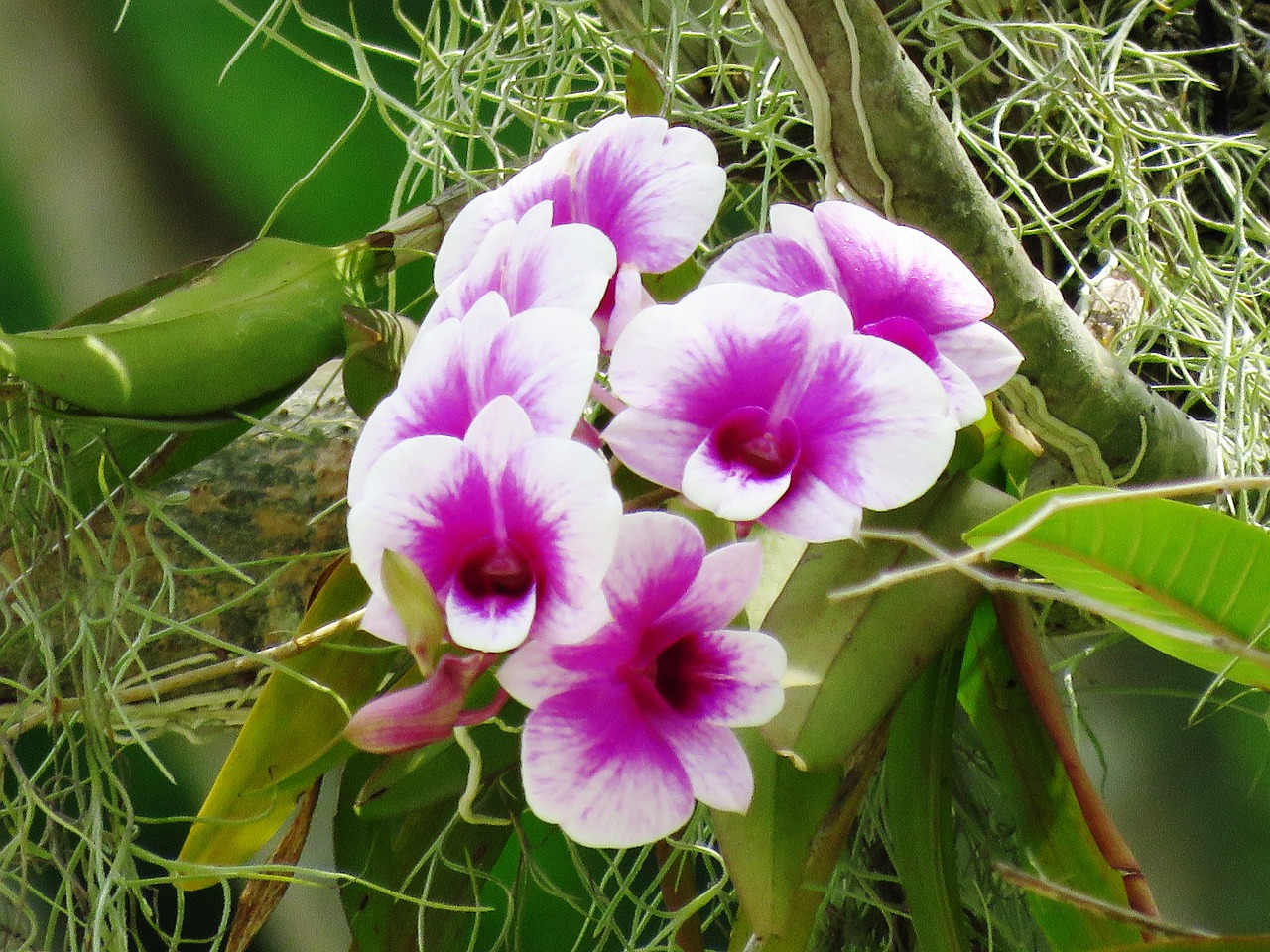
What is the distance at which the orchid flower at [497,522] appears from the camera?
229 millimetres

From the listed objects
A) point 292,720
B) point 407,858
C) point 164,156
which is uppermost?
point 164,156

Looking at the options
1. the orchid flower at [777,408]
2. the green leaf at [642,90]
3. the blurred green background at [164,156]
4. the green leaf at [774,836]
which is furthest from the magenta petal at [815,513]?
the blurred green background at [164,156]

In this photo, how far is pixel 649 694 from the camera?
271mm

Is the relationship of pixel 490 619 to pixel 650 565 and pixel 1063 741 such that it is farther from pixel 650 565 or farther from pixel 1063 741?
pixel 1063 741

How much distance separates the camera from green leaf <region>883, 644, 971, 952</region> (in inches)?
15.0

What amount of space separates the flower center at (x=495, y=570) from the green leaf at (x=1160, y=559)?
12cm

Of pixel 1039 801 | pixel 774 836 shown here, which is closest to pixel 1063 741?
pixel 1039 801

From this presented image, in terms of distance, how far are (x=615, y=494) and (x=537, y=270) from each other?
0.28ft

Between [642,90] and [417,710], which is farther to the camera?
[642,90]

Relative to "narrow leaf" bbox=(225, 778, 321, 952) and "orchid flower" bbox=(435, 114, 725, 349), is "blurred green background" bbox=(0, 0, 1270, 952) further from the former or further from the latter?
"orchid flower" bbox=(435, 114, 725, 349)

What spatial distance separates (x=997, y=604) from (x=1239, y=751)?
43 centimetres

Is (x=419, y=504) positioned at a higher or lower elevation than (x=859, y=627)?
higher

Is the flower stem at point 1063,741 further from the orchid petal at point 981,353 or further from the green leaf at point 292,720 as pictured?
the green leaf at point 292,720

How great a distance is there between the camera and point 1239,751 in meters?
0.70
